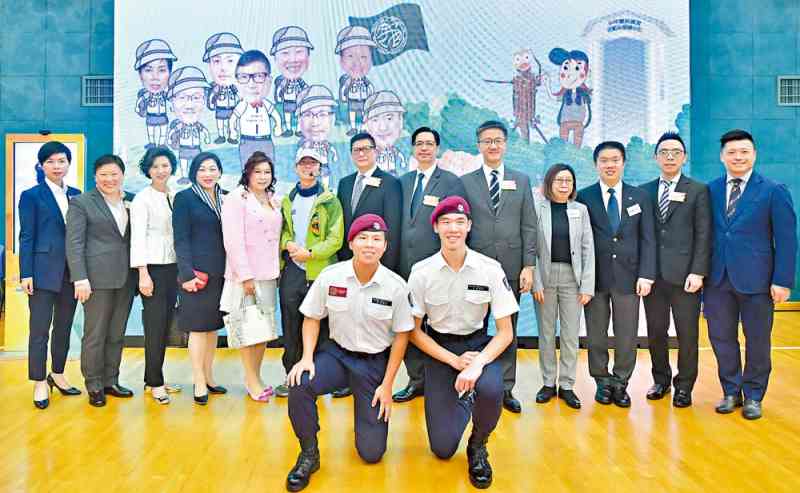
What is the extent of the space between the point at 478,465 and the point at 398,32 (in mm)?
4338

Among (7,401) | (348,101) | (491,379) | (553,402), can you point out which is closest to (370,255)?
(491,379)

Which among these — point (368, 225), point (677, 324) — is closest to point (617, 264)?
point (677, 324)

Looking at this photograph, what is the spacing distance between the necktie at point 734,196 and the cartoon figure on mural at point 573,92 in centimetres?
230

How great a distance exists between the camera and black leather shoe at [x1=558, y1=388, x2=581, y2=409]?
11.8ft

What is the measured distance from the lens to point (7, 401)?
12.2 feet

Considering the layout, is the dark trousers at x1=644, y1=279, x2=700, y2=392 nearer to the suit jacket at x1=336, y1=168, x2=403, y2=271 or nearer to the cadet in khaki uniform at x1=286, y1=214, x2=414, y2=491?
the suit jacket at x1=336, y1=168, x2=403, y2=271

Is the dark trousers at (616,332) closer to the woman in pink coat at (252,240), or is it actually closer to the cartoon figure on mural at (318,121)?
the woman in pink coat at (252,240)

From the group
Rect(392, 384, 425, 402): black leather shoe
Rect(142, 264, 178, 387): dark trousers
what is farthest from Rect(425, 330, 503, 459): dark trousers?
Rect(142, 264, 178, 387): dark trousers

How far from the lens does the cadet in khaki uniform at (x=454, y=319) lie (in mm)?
2592

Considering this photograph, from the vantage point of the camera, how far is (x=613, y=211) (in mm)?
3705

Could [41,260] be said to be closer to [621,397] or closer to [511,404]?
[511,404]

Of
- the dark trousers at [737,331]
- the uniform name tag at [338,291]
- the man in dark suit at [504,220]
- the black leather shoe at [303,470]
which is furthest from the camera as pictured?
the man in dark suit at [504,220]

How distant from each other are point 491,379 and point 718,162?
19.3 ft

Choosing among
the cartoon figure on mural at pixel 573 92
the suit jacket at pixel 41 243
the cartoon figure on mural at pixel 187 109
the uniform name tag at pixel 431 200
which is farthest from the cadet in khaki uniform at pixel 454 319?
the cartoon figure on mural at pixel 187 109
